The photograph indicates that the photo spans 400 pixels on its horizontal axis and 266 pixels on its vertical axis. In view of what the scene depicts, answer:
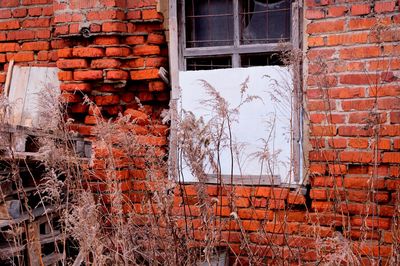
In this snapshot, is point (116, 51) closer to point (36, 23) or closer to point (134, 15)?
point (134, 15)

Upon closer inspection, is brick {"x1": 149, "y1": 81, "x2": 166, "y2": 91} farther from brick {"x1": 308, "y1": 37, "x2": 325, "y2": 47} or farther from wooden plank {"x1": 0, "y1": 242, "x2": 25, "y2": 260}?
wooden plank {"x1": 0, "y1": 242, "x2": 25, "y2": 260}

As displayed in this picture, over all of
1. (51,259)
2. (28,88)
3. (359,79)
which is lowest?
(51,259)

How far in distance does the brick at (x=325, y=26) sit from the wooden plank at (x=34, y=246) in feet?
7.98

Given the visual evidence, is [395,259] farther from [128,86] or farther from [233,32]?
[128,86]

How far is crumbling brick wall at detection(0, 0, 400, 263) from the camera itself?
10.2 feet

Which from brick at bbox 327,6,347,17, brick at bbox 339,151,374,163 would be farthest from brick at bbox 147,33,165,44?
brick at bbox 339,151,374,163

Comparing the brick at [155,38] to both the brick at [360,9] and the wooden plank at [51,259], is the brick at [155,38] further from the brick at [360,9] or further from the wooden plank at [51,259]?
the wooden plank at [51,259]

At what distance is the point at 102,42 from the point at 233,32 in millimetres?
1095

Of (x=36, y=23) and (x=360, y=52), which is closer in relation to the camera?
(x=360, y=52)

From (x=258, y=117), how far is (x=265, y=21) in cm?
81

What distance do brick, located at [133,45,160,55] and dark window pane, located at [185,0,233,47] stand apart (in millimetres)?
286

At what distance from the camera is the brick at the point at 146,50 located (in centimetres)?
379

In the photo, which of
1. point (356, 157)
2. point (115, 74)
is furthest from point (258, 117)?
point (115, 74)

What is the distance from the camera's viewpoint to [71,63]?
386 centimetres
